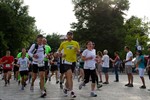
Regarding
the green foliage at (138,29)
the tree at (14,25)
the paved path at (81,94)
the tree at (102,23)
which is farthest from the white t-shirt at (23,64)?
the green foliage at (138,29)

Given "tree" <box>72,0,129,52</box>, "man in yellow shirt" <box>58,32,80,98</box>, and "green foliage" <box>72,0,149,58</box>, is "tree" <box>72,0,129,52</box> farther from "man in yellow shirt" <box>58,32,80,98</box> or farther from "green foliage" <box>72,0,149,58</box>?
"man in yellow shirt" <box>58,32,80,98</box>

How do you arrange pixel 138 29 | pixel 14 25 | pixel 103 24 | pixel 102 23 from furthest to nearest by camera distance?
pixel 138 29
pixel 14 25
pixel 102 23
pixel 103 24

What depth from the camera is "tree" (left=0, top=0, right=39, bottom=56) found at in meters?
62.1

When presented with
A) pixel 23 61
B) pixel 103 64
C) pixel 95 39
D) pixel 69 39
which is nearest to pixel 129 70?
pixel 103 64

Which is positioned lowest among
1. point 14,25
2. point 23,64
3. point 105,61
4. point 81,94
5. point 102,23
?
point 81,94

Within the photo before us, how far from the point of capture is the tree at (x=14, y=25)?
62094 mm

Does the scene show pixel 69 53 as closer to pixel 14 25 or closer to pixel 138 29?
pixel 14 25

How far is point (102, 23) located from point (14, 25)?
1518cm

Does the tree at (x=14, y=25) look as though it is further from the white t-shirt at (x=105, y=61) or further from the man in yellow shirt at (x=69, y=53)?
the man in yellow shirt at (x=69, y=53)

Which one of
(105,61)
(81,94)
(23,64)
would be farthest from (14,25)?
(81,94)

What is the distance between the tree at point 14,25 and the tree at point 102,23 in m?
8.84

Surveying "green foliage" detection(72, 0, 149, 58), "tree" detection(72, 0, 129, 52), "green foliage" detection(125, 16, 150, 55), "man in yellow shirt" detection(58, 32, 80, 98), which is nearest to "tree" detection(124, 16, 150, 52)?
"green foliage" detection(125, 16, 150, 55)

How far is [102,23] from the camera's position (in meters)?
61.2

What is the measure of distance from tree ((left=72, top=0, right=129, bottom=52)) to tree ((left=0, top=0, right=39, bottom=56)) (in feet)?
29.0
